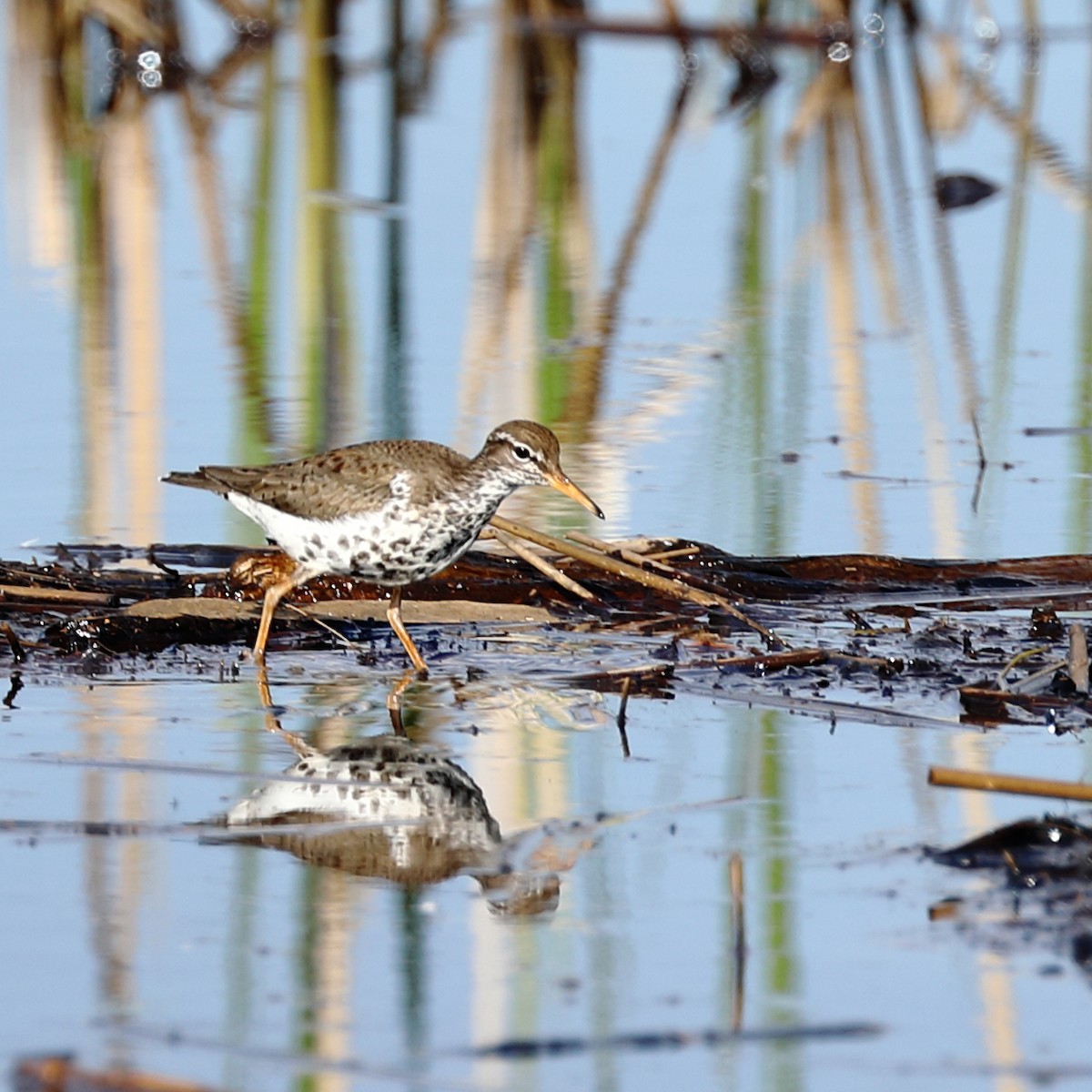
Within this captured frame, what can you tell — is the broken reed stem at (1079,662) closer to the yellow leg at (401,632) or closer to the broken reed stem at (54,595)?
the yellow leg at (401,632)

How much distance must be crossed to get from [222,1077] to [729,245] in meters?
11.0

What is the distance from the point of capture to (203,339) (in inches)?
488

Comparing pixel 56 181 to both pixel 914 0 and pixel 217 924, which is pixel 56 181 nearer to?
pixel 914 0

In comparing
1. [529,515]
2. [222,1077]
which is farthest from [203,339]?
[222,1077]

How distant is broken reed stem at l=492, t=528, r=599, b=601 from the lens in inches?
305

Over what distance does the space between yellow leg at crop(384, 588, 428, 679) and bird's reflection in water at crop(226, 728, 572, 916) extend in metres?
0.86

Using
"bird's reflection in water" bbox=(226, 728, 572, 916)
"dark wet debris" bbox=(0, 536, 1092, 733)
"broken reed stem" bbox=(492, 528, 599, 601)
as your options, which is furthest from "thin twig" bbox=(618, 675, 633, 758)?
"broken reed stem" bbox=(492, 528, 599, 601)

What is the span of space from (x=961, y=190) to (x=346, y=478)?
31.3ft

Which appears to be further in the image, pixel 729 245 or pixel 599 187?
pixel 599 187

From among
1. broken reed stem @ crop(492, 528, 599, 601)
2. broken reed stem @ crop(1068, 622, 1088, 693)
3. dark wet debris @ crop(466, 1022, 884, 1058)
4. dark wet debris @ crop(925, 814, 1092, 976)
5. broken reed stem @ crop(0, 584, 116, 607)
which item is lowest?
dark wet debris @ crop(466, 1022, 884, 1058)

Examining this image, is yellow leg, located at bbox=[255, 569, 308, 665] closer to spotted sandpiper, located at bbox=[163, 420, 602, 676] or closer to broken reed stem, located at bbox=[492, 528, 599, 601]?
spotted sandpiper, located at bbox=[163, 420, 602, 676]

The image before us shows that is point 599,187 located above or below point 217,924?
above

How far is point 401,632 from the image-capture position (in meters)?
7.32

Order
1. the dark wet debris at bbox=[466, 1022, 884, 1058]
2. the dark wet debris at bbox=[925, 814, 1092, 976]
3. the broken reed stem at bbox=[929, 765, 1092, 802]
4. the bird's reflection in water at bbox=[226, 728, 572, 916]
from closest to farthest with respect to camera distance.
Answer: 1. the dark wet debris at bbox=[466, 1022, 884, 1058]
2. the dark wet debris at bbox=[925, 814, 1092, 976]
3. the broken reed stem at bbox=[929, 765, 1092, 802]
4. the bird's reflection in water at bbox=[226, 728, 572, 916]
